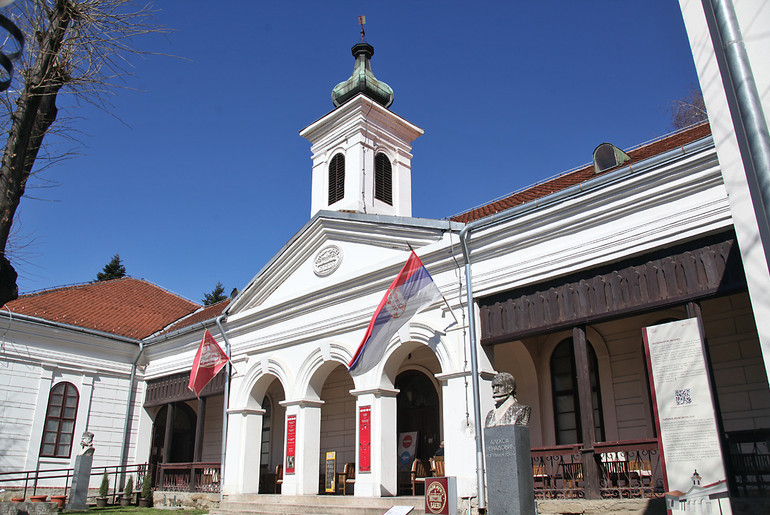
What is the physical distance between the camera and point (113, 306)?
22625mm

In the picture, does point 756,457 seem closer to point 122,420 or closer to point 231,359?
point 231,359

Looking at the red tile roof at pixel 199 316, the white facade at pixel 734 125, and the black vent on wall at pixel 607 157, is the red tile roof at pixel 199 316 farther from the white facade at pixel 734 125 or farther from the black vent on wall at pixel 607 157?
the white facade at pixel 734 125

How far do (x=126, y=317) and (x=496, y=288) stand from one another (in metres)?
15.0

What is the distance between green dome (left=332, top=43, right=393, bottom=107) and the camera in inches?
829

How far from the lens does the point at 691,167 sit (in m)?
9.80

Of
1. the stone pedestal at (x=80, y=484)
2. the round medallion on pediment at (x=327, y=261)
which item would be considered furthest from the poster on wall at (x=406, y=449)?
the stone pedestal at (x=80, y=484)

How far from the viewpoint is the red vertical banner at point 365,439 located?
13352 mm

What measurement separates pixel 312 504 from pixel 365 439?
1875 mm

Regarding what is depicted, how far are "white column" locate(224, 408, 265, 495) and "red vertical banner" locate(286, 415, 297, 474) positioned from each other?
1734 mm

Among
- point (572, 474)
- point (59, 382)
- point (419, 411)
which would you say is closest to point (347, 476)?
point (419, 411)

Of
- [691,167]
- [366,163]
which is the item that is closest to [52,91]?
[691,167]

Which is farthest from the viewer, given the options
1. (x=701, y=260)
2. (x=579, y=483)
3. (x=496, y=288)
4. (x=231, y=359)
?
(x=231, y=359)

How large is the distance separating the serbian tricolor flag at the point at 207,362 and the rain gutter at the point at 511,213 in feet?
25.4

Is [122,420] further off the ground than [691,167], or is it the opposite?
[691,167]
